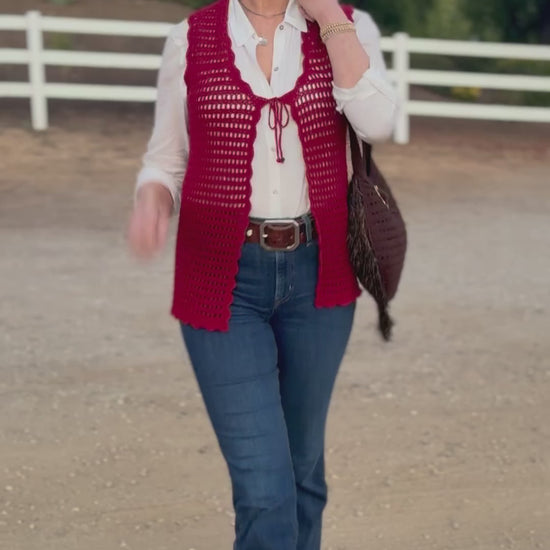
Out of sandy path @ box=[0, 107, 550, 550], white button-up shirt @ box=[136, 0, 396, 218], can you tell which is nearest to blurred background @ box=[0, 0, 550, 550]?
sandy path @ box=[0, 107, 550, 550]

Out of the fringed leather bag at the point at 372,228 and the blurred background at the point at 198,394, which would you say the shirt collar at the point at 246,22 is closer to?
the fringed leather bag at the point at 372,228

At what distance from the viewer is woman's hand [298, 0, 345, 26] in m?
2.77

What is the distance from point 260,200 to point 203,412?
98.8 inches

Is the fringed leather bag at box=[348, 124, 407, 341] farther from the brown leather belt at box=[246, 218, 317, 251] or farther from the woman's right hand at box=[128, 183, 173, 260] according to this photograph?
the woman's right hand at box=[128, 183, 173, 260]

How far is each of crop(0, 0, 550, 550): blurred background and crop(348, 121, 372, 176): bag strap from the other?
159cm

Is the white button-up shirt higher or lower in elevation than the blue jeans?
higher

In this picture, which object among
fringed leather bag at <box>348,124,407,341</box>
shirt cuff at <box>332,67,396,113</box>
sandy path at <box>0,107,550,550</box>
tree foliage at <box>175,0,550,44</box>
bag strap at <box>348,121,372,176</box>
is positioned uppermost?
shirt cuff at <box>332,67,396,113</box>

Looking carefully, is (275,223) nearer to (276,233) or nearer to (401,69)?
(276,233)

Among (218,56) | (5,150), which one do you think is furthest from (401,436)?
(5,150)

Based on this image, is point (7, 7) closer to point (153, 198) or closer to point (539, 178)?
point (539, 178)

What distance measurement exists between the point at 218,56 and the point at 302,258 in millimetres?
505

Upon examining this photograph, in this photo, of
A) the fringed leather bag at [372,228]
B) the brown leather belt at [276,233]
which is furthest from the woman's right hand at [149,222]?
the fringed leather bag at [372,228]

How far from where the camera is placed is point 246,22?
286 centimetres

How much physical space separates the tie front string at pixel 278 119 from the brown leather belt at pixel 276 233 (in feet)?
0.48
